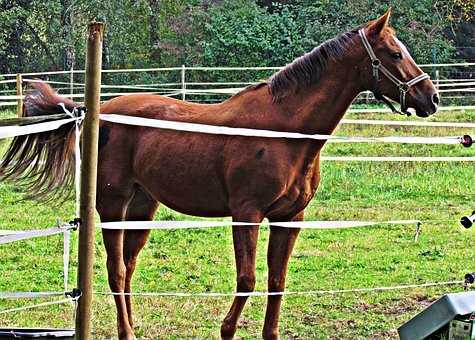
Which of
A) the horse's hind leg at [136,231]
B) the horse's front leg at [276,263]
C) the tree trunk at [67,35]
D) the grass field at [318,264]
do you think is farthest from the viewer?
the tree trunk at [67,35]

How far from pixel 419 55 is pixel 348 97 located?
18.7 meters

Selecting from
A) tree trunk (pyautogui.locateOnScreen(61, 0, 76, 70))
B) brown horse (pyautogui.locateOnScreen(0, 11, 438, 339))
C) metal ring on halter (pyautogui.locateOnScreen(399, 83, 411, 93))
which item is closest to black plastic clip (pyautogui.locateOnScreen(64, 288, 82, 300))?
brown horse (pyautogui.locateOnScreen(0, 11, 438, 339))

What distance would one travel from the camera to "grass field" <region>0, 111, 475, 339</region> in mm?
6059

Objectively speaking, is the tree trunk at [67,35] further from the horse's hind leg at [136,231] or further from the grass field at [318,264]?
A: the horse's hind leg at [136,231]

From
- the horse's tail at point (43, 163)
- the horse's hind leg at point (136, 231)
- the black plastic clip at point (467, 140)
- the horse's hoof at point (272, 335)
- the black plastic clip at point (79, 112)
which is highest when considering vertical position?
the black plastic clip at point (79, 112)

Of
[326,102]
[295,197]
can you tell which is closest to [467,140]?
[326,102]

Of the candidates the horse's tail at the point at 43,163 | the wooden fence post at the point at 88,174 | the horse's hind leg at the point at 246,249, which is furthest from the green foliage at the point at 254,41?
the wooden fence post at the point at 88,174

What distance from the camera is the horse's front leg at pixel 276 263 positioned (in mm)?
5254

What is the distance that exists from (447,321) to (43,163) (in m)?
2.23

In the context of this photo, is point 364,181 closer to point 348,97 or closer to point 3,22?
point 348,97

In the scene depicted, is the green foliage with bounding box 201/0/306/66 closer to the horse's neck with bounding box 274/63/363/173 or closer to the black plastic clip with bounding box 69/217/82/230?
the horse's neck with bounding box 274/63/363/173

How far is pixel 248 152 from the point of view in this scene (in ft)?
16.7

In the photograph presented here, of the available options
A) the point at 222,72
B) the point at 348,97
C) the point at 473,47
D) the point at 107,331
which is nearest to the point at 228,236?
the point at 107,331

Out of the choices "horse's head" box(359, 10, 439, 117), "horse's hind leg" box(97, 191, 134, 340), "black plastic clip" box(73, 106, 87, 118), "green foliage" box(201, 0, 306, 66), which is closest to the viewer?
"black plastic clip" box(73, 106, 87, 118)
